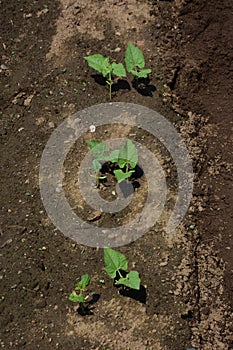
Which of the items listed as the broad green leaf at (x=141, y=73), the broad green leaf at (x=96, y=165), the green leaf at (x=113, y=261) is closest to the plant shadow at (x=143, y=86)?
the broad green leaf at (x=141, y=73)

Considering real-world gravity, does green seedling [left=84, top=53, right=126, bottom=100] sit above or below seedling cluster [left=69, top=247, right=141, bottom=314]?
above

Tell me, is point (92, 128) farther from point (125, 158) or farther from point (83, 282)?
point (83, 282)

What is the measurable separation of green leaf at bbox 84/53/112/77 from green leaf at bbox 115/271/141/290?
1.56 m

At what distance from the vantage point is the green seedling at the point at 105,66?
403cm

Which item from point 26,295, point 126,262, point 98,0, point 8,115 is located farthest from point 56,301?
point 98,0

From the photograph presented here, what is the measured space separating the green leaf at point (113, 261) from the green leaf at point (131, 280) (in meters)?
0.07

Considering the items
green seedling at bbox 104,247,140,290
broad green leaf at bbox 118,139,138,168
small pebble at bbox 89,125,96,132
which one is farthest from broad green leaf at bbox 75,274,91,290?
small pebble at bbox 89,125,96,132

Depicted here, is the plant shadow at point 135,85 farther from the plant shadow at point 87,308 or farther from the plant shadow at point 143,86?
the plant shadow at point 87,308

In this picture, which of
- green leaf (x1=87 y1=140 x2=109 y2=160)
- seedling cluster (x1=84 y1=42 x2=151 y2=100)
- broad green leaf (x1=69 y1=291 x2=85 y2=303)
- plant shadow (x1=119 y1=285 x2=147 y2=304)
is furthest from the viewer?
seedling cluster (x1=84 y1=42 x2=151 y2=100)

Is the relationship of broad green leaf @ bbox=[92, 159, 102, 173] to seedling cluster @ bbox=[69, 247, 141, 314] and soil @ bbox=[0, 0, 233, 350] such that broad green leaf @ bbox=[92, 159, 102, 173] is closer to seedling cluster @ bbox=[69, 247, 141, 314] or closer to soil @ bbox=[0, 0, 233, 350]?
soil @ bbox=[0, 0, 233, 350]

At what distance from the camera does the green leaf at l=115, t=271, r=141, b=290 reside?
10.5 ft

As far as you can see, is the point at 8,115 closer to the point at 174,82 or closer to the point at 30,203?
the point at 30,203

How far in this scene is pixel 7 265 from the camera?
3457 millimetres

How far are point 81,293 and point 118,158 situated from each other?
2.95 feet
